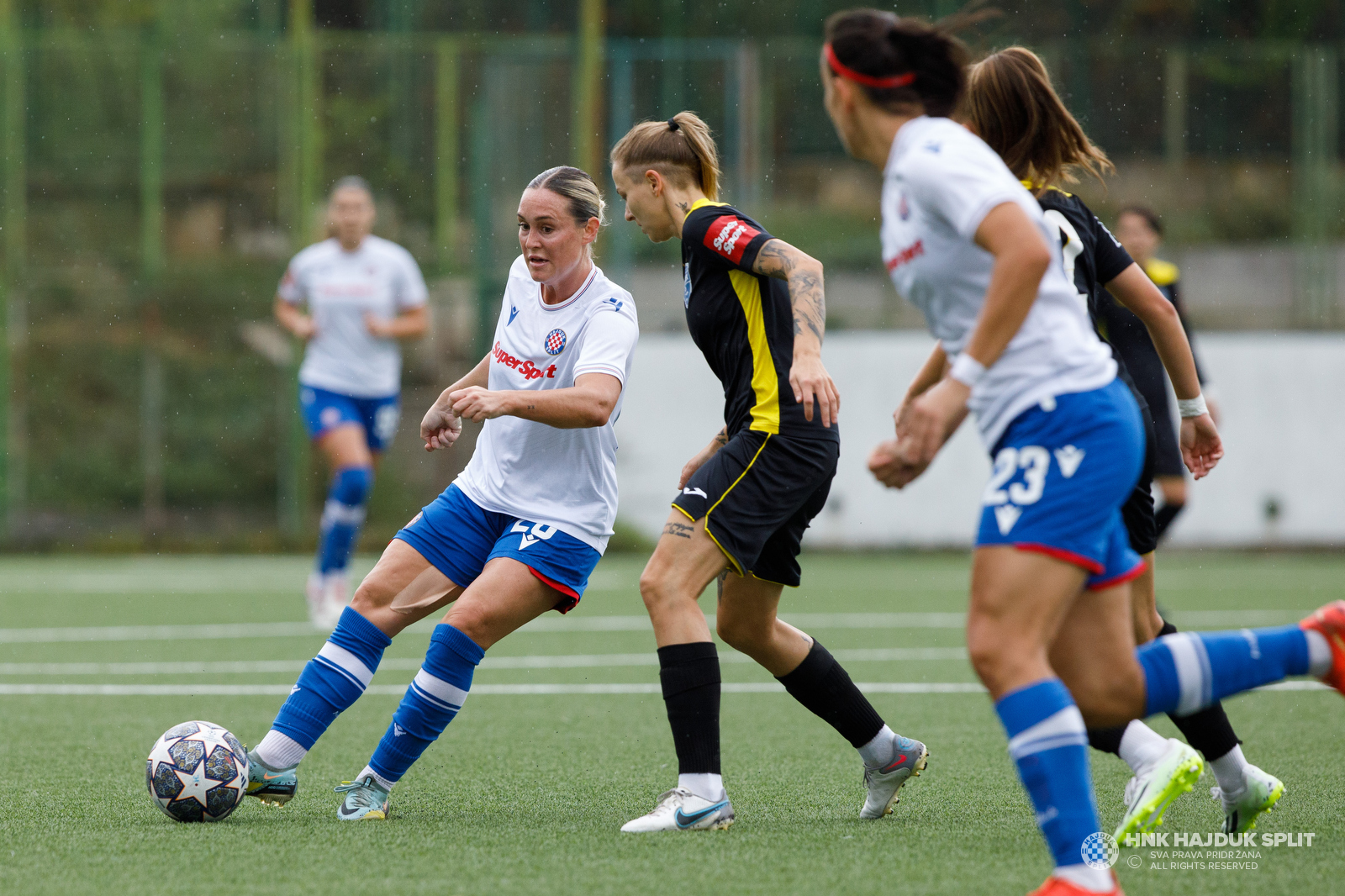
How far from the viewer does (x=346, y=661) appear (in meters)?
4.14

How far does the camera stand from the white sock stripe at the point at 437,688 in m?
4.04

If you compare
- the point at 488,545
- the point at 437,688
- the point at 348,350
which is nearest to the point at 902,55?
the point at 488,545

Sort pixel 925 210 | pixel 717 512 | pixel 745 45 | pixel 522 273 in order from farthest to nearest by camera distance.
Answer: pixel 745 45 → pixel 522 273 → pixel 717 512 → pixel 925 210

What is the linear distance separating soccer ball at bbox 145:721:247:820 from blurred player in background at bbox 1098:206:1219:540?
10.0ft

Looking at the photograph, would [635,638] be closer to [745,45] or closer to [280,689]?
[280,689]

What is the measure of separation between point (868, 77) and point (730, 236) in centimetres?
97

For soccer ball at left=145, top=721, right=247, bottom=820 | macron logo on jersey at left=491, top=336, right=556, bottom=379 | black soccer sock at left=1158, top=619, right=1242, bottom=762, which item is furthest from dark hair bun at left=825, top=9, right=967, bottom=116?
soccer ball at left=145, top=721, right=247, bottom=820

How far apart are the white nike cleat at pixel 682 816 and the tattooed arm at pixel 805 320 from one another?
1.03 m

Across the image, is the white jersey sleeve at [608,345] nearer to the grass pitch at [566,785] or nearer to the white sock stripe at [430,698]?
the white sock stripe at [430,698]

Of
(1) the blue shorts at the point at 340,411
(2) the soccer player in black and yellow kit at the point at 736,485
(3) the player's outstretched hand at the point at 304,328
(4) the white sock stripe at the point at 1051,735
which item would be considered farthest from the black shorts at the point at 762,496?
(3) the player's outstretched hand at the point at 304,328

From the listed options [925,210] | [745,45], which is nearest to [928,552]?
[745,45]

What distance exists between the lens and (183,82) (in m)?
15.4

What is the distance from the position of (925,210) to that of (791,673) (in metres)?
1.71

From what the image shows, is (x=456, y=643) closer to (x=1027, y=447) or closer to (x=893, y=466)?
(x=893, y=466)
